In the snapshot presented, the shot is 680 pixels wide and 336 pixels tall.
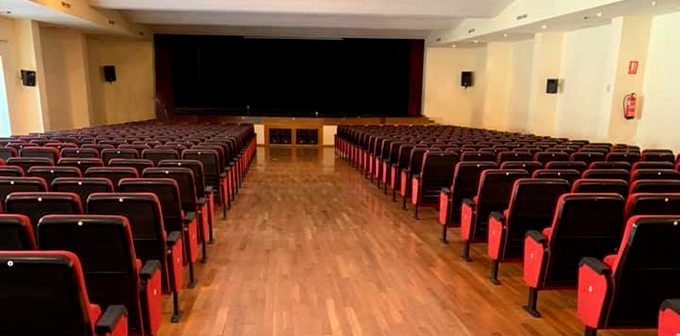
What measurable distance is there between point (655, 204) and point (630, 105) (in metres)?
7.44

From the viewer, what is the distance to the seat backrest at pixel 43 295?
1.74 metres

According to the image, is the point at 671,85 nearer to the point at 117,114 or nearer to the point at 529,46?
the point at 529,46

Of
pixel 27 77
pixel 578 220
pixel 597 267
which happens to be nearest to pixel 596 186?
pixel 578 220

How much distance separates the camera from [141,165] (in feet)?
15.7

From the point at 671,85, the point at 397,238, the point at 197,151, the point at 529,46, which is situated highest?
the point at 529,46

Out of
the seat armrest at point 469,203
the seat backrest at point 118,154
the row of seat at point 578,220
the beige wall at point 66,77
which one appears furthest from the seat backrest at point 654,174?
the beige wall at point 66,77

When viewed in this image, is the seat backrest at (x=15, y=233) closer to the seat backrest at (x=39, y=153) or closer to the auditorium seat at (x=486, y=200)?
the auditorium seat at (x=486, y=200)

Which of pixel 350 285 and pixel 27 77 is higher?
pixel 27 77

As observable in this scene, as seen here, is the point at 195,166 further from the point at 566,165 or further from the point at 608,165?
the point at 608,165

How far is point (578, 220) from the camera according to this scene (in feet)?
10.6

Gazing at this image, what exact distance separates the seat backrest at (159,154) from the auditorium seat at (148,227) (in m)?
2.56

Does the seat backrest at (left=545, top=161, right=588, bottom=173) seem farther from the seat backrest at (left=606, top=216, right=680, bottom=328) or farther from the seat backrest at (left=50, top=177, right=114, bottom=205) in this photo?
the seat backrest at (left=50, top=177, right=114, bottom=205)

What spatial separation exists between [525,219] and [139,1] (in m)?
11.1

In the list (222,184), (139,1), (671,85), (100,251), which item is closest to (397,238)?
(222,184)
